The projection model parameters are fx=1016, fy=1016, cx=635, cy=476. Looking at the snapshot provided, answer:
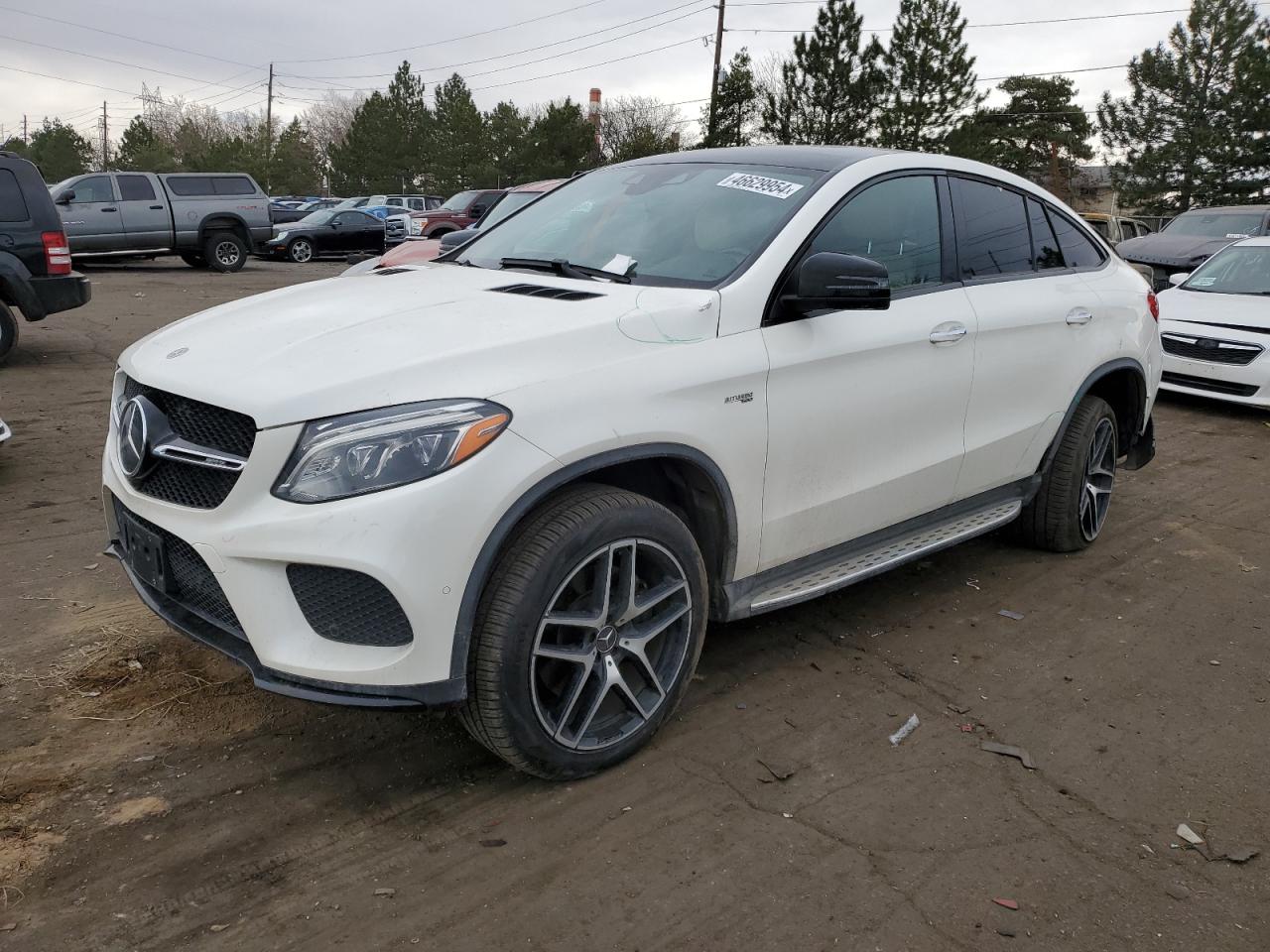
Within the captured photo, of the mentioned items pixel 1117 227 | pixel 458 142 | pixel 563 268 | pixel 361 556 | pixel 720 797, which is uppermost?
pixel 458 142

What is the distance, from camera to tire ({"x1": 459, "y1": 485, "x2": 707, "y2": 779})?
105 inches

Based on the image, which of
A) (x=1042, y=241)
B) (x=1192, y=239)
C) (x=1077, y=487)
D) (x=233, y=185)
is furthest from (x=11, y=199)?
(x=1192, y=239)

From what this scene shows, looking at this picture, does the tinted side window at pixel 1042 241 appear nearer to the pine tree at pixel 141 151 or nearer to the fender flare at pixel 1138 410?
the fender flare at pixel 1138 410

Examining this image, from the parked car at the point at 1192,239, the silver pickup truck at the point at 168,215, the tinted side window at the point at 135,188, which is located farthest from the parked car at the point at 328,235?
the parked car at the point at 1192,239

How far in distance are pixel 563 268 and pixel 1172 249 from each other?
48.6 ft

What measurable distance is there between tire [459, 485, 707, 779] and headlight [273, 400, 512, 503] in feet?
1.13

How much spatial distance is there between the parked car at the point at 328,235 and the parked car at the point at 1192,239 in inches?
647

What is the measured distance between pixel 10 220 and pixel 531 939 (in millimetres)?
9673

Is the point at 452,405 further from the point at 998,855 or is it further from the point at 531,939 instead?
the point at 998,855

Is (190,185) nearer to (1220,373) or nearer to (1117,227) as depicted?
(1117,227)

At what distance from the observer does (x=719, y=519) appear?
322 centimetres

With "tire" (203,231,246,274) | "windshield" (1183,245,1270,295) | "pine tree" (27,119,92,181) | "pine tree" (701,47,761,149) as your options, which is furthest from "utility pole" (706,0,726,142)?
"pine tree" (27,119,92,181)

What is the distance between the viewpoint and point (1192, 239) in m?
15.7

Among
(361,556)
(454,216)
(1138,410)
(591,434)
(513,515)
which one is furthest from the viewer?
(454,216)
